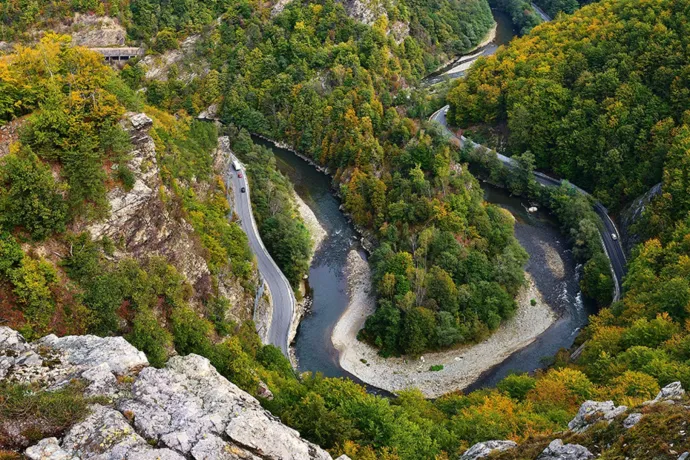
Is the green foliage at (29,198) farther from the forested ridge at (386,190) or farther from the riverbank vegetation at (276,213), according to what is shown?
the riverbank vegetation at (276,213)

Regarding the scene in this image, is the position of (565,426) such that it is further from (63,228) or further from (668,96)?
(668,96)

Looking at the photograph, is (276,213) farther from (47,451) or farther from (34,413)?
(47,451)

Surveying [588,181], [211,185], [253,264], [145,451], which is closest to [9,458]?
[145,451]

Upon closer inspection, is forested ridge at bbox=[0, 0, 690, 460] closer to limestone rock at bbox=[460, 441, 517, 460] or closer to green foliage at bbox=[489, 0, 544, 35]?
limestone rock at bbox=[460, 441, 517, 460]

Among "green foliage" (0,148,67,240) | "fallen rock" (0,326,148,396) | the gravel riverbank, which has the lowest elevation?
the gravel riverbank

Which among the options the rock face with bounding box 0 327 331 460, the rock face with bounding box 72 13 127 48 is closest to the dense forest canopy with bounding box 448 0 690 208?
the rock face with bounding box 0 327 331 460

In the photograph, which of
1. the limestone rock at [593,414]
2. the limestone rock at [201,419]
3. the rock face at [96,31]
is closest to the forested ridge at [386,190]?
the limestone rock at [593,414]
